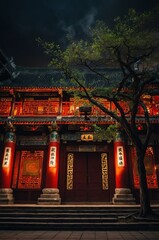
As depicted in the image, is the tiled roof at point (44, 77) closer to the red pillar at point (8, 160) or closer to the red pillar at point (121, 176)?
the red pillar at point (8, 160)

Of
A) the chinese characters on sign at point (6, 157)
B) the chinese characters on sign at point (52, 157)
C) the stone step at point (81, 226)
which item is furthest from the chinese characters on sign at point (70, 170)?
the stone step at point (81, 226)

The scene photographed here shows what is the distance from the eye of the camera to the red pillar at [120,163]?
10.5 m

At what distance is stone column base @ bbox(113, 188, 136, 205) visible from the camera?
9.90 metres

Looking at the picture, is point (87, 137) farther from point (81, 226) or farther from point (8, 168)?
point (81, 226)

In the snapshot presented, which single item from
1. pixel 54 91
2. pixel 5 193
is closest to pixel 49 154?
pixel 5 193

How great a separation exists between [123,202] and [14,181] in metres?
6.27

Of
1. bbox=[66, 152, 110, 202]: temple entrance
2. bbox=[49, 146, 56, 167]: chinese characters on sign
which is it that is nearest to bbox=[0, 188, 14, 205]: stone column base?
bbox=[49, 146, 56, 167]: chinese characters on sign

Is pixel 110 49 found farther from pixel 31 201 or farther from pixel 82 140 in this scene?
pixel 31 201

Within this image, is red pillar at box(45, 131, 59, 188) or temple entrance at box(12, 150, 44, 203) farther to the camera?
temple entrance at box(12, 150, 44, 203)

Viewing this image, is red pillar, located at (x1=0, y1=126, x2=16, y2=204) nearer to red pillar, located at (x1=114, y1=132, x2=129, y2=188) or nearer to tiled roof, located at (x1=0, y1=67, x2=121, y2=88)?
tiled roof, located at (x1=0, y1=67, x2=121, y2=88)

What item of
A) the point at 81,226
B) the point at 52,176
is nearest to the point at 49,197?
the point at 52,176

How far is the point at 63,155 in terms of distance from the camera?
39.7ft

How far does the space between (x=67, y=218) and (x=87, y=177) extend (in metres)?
4.85

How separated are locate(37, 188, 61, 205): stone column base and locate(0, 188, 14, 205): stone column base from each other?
1548 millimetres
